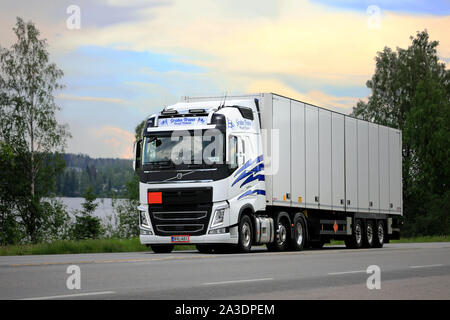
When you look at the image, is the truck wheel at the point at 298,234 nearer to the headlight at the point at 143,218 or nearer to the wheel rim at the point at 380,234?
the headlight at the point at 143,218

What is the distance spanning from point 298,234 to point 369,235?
6586mm

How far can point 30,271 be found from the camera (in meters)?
14.2

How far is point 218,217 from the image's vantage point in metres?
22.8

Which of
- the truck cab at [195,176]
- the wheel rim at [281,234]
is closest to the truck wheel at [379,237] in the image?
the wheel rim at [281,234]

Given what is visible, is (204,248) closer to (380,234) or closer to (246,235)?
(246,235)

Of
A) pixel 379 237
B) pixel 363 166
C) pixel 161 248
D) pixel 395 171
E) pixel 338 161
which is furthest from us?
pixel 395 171

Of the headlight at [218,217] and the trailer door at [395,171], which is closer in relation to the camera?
the headlight at [218,217]

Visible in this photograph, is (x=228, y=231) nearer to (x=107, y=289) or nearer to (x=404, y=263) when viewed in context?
(x=404, y=263)

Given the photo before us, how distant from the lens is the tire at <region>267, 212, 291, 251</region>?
83.6 ft

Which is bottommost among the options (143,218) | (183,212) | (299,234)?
(299,234)

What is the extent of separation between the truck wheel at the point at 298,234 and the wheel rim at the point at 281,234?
0.38 metres

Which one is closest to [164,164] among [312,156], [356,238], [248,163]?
[248,163]

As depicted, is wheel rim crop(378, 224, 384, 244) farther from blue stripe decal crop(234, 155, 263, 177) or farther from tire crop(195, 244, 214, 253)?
blue stripe decal crop(234, 155, 263, 177)

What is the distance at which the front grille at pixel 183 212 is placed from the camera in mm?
22859
